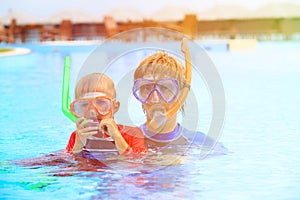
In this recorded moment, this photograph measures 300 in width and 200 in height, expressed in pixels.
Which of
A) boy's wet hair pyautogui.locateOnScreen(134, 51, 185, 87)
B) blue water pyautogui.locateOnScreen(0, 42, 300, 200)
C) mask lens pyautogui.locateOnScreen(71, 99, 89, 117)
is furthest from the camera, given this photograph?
boy's wet hair pyautogui.locateOnScreen(134, 51, 185, 87)

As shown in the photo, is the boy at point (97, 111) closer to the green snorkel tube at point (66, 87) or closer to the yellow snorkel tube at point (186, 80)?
the green snorkel tube at point (66, 87)

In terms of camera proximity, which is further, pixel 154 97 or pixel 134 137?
pixel 134 137

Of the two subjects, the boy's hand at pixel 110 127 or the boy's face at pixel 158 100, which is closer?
the boy's hand at pixel 110 127

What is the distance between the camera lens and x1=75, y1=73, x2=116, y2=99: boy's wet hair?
2.28 m

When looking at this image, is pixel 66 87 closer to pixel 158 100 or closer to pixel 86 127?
pixel 86 127

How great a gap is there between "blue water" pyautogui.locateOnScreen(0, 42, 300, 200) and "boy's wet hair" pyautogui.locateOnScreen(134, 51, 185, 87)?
0.36 m

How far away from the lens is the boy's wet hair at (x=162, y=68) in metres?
2.36

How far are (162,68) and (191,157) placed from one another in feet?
1.65

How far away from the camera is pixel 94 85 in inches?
89.6

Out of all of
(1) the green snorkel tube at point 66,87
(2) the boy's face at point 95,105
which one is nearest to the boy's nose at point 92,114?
(2) the boy's face at point 95,105

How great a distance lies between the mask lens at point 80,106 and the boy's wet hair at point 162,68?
0.87ft

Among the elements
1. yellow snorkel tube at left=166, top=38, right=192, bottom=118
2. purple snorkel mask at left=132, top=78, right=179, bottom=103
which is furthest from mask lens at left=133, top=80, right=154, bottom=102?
yellow snorkel tube at left=166, top=38, right=192, bottom=118

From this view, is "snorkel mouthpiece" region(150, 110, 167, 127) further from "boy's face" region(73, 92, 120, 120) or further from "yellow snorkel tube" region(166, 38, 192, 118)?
"boy's face" region(73, 92, 120, 120)

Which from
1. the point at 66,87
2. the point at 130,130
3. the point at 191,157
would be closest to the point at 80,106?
the point at 66,87
